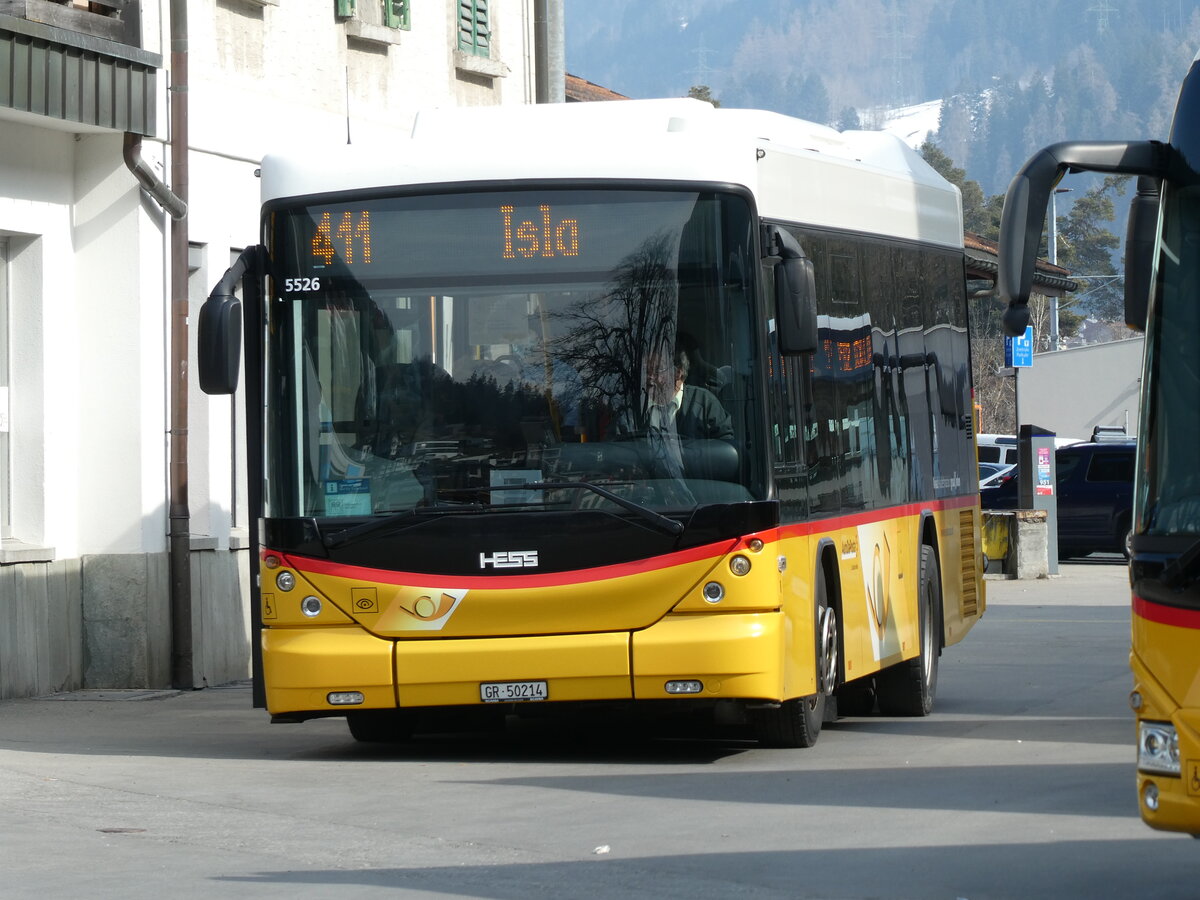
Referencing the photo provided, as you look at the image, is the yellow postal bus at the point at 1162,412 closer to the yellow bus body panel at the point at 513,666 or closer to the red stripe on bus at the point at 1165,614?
the red stripe on bus at the point at 1165,614

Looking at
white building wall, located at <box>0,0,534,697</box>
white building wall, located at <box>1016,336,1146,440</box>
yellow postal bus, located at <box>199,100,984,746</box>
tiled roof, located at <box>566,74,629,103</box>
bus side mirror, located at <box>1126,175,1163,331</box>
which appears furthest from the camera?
white building wall, located at <box>1016,336,1146,440</box>

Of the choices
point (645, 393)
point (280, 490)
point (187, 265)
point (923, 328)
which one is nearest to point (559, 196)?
point (645, 393)

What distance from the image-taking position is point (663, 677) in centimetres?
1071

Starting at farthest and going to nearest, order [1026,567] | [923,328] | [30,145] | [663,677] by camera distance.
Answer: [1026,567] → [30,145] → [923,328] → [663,677]

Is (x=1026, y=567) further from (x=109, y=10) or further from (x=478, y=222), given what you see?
(x=478, y=222)

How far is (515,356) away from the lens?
1098 cm

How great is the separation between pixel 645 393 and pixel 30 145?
6.86 meters

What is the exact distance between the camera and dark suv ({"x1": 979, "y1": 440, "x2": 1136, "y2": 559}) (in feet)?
115

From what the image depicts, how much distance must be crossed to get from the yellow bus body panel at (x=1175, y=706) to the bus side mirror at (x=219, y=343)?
5.48 meters

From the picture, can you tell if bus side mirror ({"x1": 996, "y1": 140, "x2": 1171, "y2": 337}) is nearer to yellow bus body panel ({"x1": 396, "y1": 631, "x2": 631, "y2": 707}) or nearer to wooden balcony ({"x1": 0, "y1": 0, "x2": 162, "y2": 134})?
yellow bus body panel ({"x1": 396, "y1": 631, "x2": 631, "y2": 707})

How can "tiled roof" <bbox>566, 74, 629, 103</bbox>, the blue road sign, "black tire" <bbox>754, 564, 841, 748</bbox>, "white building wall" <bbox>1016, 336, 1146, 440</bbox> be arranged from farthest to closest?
"white building wall" <bbox>1016, 336, 1146, 440</bbox>
the blue road sign
"tiled roof" <bbox>566, 74, 629, 103</bbox>
"black tire" <bbox>754, 564, 841, 748</bbox>

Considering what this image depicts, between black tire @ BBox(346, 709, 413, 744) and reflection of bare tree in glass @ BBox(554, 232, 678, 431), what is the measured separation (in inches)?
96.8

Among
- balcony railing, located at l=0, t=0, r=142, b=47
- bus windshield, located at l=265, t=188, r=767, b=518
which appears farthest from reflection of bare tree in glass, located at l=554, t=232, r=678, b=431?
balcony railing, located at l=0, t=0, r=142, b=47

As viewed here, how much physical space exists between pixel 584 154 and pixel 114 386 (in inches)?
245
